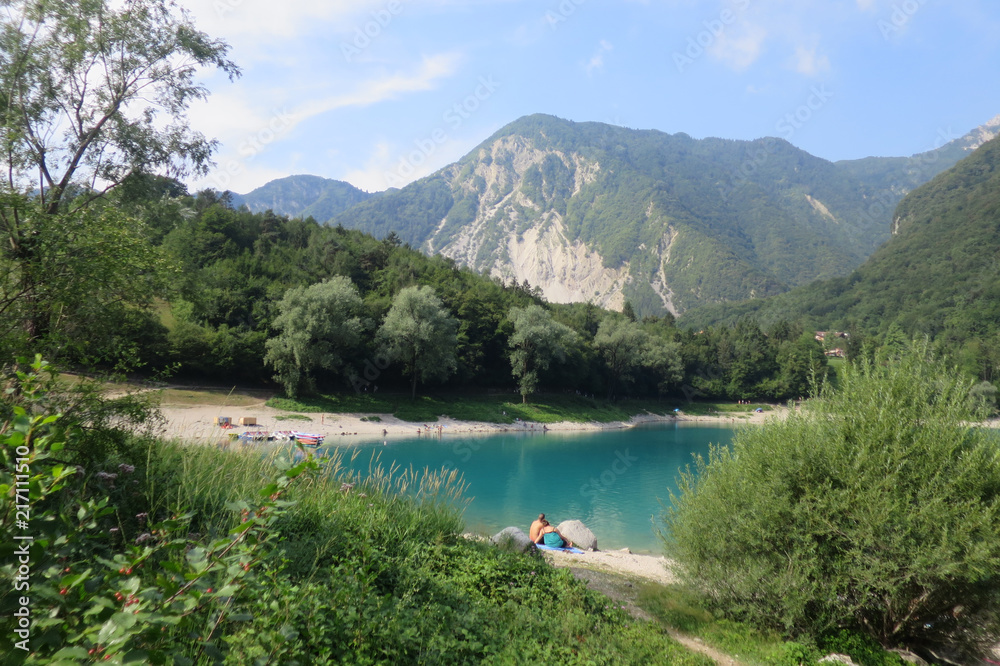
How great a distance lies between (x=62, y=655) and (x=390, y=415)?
42.8m

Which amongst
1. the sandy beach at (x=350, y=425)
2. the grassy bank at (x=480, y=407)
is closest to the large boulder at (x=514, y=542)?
the sandy beach at (x=350, y=425)

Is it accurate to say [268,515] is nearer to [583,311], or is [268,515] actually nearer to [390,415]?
[390,415]

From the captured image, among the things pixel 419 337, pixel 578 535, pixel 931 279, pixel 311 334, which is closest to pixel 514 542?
pixel 578 535

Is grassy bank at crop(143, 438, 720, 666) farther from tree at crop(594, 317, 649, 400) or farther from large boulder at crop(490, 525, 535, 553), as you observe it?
tree at crop(594, 317, 649, 400)

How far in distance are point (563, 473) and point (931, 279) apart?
13568 centimetres

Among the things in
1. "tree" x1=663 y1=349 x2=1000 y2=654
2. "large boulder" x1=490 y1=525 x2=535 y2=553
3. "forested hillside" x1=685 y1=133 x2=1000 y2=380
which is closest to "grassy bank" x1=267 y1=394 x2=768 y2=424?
"large boulder" x1=490 y1=525 x2=535 y2=553

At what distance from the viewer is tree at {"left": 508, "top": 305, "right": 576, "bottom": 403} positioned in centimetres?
5556

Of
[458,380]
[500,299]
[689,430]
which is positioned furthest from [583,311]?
[458,380]

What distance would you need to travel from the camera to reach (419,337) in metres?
Answer: 47.6

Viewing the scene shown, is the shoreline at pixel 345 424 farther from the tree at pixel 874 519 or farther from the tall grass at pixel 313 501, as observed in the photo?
the tree at pixel 874 519

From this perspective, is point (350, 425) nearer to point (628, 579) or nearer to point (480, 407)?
point (480, 407)

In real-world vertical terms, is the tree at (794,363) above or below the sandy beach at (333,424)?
above

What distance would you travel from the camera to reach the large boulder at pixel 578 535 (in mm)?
15547

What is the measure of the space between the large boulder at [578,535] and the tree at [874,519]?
7425 millimetres
